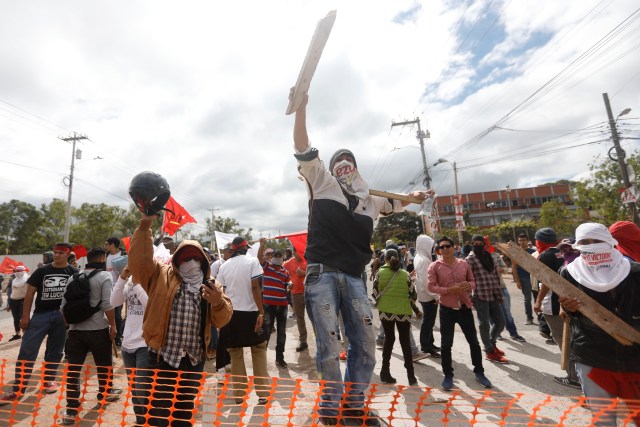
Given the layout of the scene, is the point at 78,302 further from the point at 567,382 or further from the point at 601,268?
the point at 567,382

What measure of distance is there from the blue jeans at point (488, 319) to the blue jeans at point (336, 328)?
12.5ft

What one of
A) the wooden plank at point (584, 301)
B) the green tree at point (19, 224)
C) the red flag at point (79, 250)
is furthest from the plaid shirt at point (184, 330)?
the green tree at point (19, 224)

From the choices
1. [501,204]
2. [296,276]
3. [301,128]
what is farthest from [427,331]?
[501,204]

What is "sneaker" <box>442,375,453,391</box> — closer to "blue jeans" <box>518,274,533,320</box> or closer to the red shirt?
the red shirt

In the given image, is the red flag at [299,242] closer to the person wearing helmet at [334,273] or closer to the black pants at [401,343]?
Answer: the black pants at [401,343]

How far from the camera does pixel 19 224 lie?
46219 mm

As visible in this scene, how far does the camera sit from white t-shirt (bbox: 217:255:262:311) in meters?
4.54

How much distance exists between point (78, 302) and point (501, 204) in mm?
75241

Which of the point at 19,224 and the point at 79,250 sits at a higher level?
the point at 19,224

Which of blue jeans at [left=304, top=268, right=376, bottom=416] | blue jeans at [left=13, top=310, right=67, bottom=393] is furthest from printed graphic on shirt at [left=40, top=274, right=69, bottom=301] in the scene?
blue jeans at [left=304, top=268, right=376, bottom=416]

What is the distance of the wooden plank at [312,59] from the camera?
2070 millimetres

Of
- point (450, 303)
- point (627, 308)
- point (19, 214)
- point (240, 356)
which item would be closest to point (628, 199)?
point (450, 303)

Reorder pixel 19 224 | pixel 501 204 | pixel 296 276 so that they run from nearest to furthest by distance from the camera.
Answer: pixel 296 276, pixel 19 224, pixel 501 204

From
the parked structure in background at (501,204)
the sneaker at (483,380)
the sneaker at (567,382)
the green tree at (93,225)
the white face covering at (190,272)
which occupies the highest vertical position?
the parked structure in background at (501,204)
